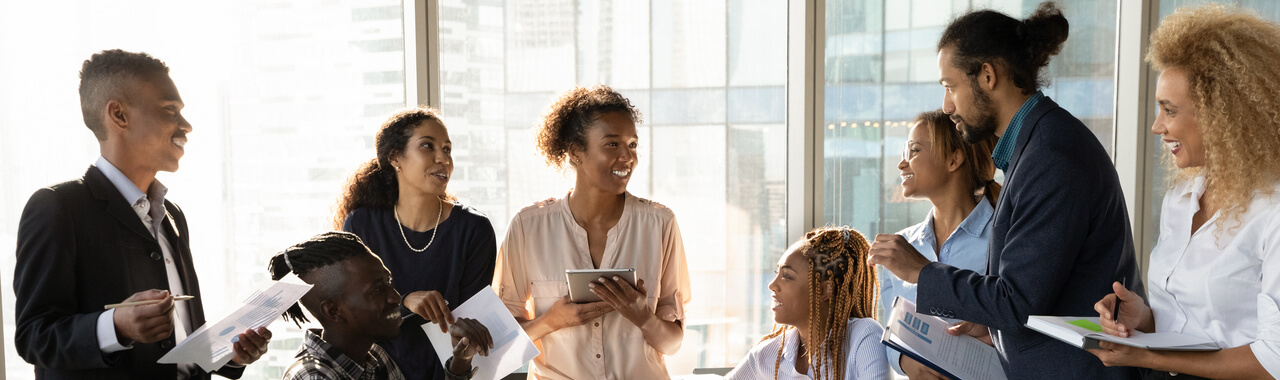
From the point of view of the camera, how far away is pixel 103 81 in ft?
5.84

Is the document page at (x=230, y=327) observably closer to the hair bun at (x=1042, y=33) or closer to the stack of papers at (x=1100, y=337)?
the stack of papers at (x=1100, y=337)

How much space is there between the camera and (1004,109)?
6.11 ft

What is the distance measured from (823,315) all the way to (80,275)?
1925 millimetres

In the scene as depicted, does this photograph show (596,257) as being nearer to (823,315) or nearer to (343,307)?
(823,315)

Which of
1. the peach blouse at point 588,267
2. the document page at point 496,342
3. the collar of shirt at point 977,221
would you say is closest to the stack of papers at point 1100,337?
the collar of shirt at point 977,221

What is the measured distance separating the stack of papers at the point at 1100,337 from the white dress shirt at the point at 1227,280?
0.05m

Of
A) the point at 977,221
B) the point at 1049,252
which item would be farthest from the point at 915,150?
the point at 1049,252

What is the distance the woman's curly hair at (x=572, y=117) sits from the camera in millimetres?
2617

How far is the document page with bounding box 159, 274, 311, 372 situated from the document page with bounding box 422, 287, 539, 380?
400mm

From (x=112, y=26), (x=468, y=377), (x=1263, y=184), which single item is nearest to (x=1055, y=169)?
(x=1263, y=184)

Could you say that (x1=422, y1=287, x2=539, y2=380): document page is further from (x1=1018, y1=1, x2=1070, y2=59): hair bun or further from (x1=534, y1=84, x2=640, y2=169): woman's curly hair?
(x1=1018, y1=1, x2=1070, y2=59): hair bun

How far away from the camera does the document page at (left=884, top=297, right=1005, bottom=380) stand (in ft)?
6.70

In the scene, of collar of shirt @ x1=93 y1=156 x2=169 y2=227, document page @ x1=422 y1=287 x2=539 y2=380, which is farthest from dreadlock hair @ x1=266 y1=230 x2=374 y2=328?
collar of shirt @ x1=93 y1=156 x2=169 y2=227

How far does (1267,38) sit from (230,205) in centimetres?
344
